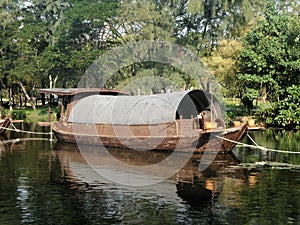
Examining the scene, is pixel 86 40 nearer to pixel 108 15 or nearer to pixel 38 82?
pixel 108 15

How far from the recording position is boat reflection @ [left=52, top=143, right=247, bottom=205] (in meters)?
16.6

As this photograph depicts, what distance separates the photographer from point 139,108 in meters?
26.5

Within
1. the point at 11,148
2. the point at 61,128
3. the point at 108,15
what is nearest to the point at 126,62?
the point at 108,15

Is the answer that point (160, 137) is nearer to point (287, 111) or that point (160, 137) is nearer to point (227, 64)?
point (287, 111)

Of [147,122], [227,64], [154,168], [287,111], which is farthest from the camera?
[227,64]

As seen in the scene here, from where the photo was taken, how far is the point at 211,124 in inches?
934

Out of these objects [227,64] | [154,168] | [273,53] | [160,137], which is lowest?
[154,168]

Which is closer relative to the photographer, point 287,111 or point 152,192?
point 152,192

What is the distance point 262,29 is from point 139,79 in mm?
13609

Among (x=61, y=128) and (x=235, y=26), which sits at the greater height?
(x=235, y=26)

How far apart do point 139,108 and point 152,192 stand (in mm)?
10685

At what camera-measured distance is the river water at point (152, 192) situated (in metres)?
13.3

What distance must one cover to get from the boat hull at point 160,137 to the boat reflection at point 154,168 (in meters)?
0.46

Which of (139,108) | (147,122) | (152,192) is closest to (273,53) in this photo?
(139,108)
